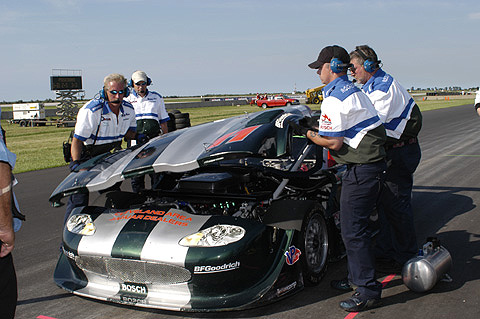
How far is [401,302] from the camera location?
407cm

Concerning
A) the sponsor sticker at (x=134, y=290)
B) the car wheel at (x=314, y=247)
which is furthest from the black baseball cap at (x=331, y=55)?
the sponsor sticker at (x=134, y=290)

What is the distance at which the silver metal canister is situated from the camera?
4.11 m

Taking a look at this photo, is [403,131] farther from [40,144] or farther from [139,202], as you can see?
[40,144]

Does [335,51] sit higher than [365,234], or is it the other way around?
[335,51]

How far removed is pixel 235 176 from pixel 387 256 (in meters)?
1.70

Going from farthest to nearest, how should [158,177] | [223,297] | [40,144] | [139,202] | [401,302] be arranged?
[40,144]
[158,177]
[139,202]
[401,302]
[223,297]

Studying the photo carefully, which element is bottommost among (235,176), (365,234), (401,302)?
(401,302)

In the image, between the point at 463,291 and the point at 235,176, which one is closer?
the point at 463,291

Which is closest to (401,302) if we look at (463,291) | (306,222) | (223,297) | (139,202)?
(463,291)

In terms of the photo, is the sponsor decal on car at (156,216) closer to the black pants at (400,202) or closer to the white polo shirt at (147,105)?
the black pants at (400,202)

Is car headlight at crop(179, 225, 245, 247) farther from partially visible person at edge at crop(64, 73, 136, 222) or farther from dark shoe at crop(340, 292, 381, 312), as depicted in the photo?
partially visible person at edge at crop(64, 73, 136, 222)

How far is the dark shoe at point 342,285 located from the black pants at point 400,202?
72 cm

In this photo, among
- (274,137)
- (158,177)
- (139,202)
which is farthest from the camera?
(158,177)

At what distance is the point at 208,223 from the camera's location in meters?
4.05
